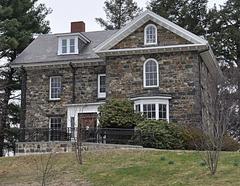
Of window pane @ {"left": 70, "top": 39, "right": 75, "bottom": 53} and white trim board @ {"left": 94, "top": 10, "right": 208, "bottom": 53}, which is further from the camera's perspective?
window pane @ {"left": 70, "top": 39, "right": 75, "bottom": 53}

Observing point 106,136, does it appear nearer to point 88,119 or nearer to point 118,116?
point 118,116

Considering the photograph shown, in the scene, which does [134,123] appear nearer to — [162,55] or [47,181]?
[162,55]

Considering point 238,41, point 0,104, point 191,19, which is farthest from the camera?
point 191,19

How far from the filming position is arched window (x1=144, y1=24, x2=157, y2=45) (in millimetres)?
33188

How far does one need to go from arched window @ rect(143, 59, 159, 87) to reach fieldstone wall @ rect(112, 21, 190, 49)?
127 cm

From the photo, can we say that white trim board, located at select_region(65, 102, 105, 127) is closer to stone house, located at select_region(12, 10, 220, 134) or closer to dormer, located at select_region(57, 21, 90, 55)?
stone house, located at select_region(12, 10, 220, 134)

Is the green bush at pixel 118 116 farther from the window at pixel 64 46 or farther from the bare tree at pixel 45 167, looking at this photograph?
the window at pixel 64 46

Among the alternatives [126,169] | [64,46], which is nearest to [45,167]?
[126,169]

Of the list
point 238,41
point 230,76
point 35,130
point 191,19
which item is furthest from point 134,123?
point 191,19

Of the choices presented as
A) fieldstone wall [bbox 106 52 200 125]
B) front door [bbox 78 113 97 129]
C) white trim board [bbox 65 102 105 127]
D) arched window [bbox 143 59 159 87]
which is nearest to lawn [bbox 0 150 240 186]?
fieldstone wall [bbox 106 52 200 125]

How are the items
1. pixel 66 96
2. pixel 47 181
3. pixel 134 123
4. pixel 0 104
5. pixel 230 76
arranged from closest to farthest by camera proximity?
pixel 47 181 < pixel 0 104 < pixel 134 123 < pixel 66 96 < pixel 230 76

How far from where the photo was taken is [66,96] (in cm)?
3631

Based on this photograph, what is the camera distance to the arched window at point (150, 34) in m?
33.2

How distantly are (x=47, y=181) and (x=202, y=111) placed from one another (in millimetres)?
14926
